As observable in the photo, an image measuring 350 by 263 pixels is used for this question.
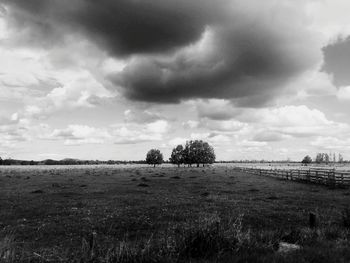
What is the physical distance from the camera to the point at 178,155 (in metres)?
156

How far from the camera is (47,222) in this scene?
1784 cm

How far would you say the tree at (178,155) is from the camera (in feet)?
501

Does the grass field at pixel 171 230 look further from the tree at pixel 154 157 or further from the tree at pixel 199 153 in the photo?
the tree at pixel 154 157

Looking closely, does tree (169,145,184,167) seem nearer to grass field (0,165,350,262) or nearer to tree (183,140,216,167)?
tree (183,140,216,167)

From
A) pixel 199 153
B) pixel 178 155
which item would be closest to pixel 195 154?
pixel 199 153

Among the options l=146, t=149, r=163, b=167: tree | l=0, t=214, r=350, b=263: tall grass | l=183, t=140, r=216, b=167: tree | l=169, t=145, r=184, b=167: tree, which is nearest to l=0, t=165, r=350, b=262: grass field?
l=0, t=214, r=350, b=263: tall grass

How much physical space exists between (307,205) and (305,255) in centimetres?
1553

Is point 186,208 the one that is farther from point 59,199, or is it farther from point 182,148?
point 182,148

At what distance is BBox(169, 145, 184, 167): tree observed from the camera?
Result: 501ft

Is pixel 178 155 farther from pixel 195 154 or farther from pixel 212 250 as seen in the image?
pixel 212 250

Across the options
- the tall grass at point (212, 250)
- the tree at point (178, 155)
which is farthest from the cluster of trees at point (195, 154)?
the tall grass at point (212, 250)

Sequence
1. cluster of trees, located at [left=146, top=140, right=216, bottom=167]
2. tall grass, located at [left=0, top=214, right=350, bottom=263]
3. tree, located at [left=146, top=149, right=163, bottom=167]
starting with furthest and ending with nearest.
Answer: tree, located at [left=146, top=149, right=163, bottom=167] < cluster of trees, located at [left=146, top=140, right=216, bottom=167] < tall grass, located at [left=0, top=214, right=350, bottom=263]

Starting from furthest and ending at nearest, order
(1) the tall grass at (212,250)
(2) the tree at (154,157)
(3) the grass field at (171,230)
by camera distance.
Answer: (2) the tree at (154,157), (3) the grass field at (171,230), (1) the tall grass at (212,250)

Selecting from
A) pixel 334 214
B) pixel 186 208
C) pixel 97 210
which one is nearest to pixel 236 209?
pixel 186 208
